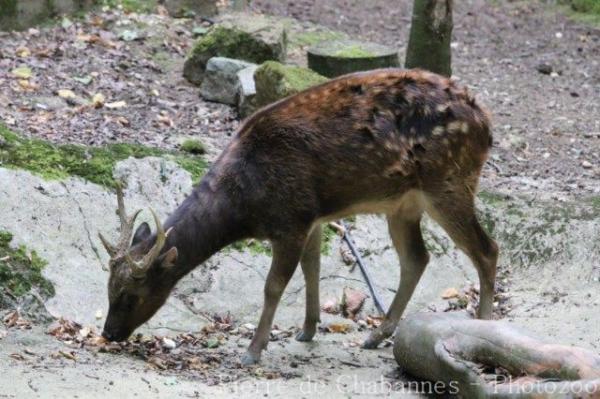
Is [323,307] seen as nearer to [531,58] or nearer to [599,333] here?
[599,333]

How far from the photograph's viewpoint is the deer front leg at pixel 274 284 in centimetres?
736

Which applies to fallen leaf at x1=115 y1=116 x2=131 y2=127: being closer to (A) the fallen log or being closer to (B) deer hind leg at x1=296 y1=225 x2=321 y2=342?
(B) deer hind leg at x1=296 y1=225 x2=321 y2=342

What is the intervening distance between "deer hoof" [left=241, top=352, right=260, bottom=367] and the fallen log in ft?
3.25

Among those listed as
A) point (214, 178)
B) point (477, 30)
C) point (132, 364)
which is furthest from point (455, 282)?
point (477, 30)

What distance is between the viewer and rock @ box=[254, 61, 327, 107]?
1055 centimetres

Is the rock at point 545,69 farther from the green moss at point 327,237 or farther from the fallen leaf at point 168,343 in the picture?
the fallen leaf at point 168,343

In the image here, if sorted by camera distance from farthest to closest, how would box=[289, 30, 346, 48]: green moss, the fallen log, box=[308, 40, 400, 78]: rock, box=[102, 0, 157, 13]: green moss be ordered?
box=[289, 30, 346, 48]: green moss
box=[102, 0, 157, 13]: green moss
box=[308, 40, 400, 78]: rock
the fallen log

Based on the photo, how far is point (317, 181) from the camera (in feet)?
24.5

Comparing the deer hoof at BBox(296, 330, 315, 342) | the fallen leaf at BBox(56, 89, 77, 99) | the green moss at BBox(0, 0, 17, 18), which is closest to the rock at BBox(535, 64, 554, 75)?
the fallen leaf at BBox(56, 89, 77, 99)

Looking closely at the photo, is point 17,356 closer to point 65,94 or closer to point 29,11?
point 65,94

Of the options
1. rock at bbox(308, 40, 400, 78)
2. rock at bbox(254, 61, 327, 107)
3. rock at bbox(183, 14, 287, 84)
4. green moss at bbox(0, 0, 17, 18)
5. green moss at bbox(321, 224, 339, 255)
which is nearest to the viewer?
green moss at bbox(321, 224, 339, 255)

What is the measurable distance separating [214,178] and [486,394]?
2.53m

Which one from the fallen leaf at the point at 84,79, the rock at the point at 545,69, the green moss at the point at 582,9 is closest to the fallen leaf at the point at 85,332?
the fallen leaf at the point at 84,79

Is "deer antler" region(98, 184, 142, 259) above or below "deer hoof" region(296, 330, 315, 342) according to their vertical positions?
above
